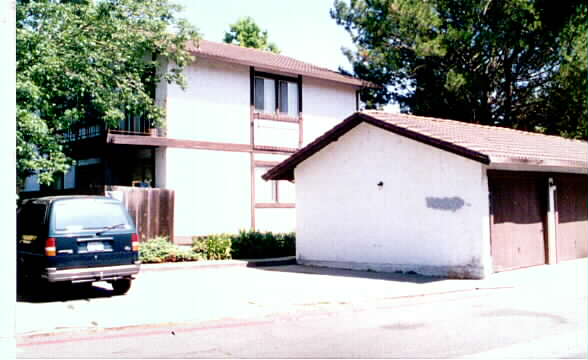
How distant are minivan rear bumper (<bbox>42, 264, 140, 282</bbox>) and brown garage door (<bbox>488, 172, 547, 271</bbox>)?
8.33 metres

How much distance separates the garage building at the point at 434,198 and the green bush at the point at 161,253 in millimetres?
3296

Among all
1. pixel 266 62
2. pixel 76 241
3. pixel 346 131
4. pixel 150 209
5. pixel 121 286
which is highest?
pixel 266 62

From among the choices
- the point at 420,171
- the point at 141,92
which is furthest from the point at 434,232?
the point at 141,92

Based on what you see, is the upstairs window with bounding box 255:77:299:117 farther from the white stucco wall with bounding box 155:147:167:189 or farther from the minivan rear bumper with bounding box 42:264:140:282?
the minivan rear bumper with bounding box 42:264:140:282

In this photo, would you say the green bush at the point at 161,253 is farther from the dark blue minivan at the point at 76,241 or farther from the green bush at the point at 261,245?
the dark blue minivan at the point at 76,241

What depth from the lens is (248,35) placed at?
156 ft

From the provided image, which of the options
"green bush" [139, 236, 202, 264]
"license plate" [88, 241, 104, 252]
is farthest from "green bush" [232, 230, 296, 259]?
"license plate" [88, 241, 104, 252]

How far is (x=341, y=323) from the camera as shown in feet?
30.2

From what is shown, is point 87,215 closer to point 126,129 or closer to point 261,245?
point 261,245

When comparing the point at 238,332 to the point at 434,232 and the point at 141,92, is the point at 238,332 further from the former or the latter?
the point at 141,92

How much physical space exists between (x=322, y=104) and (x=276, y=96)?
7.71 feet

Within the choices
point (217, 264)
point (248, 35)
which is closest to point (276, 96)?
point (217, 264)

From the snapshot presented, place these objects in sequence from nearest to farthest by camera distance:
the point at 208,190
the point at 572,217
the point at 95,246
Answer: the point at 95,246
the point at 572,217
the point at 208,190

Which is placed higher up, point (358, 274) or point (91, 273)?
point (91, 273)
